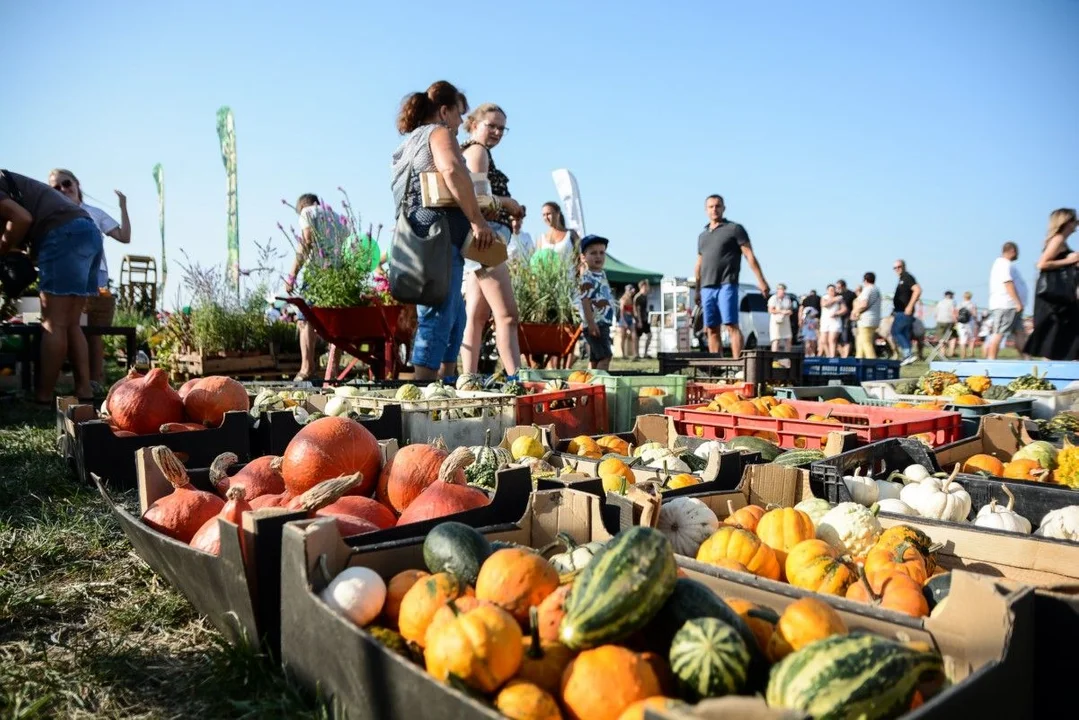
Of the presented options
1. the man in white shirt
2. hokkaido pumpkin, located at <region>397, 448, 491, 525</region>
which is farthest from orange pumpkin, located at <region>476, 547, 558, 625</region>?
the man in white shirt

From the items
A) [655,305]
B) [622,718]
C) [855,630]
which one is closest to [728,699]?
[622,718]

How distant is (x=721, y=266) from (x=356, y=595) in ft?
26.2

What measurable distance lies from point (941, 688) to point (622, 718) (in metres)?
0.61

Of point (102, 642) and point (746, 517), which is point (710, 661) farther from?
point (102, 642)

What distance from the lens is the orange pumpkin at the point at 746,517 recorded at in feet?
7.98

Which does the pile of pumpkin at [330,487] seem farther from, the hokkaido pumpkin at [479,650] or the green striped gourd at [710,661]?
the green striped gourd at [710,661]

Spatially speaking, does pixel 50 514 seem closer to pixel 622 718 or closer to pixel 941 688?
pixel 622 718

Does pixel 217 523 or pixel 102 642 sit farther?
pixel 102 642

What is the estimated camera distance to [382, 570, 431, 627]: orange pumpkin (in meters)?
1.66

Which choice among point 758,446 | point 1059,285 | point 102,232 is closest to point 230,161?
point 102,232

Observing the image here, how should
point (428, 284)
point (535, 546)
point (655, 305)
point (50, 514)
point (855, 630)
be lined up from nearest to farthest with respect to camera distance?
point (855, 630) → point (535, 546) → point (50, 514) → point (428, 284) → point (655, 305)

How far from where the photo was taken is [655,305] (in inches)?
1113

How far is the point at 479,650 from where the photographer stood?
131 centimetres

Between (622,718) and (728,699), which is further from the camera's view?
(622,718)
